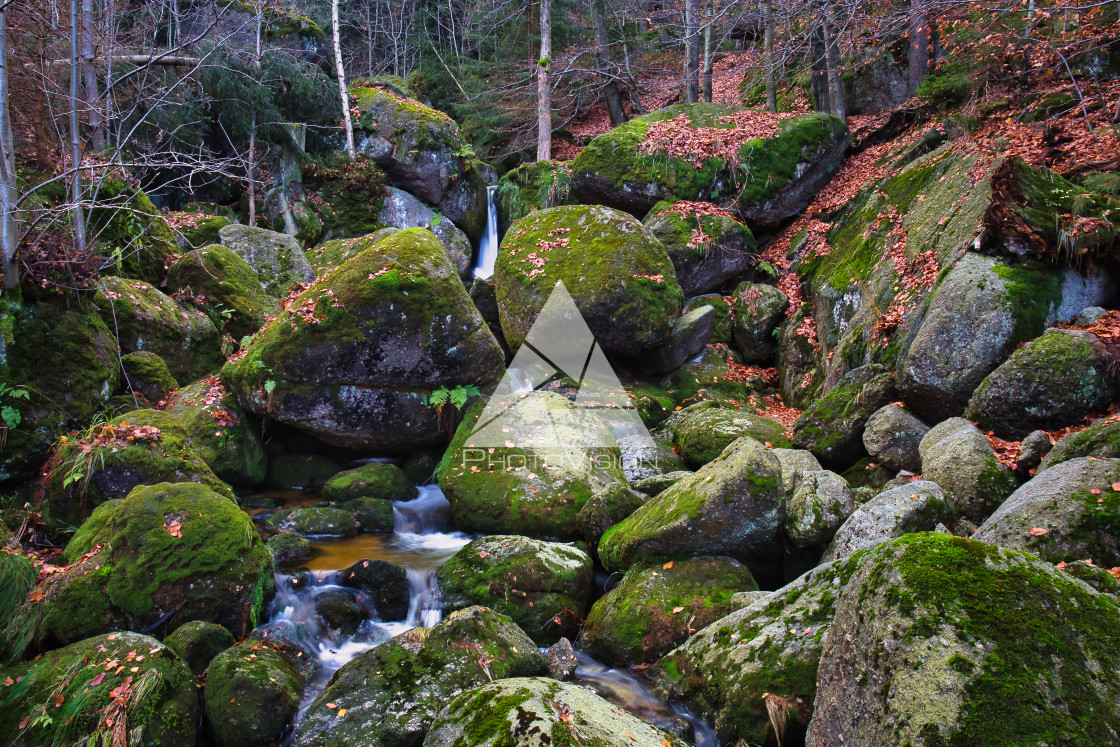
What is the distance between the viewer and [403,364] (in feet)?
29.1

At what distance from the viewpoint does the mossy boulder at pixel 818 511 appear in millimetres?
5262

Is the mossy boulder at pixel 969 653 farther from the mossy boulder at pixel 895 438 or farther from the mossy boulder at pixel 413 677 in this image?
the mossy boulder at pixel 895 438

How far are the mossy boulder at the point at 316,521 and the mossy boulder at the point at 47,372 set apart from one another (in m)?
2.63

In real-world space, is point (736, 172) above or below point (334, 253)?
above

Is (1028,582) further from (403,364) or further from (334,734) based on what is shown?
(403,364)

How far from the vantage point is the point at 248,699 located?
4.11m

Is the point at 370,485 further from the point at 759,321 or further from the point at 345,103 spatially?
the point at 345,103

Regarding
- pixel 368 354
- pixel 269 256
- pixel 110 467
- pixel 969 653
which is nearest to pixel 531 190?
pixel 269 256

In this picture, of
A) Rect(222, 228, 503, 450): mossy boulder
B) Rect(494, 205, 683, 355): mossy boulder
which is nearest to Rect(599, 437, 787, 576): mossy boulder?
Rect(222, 228, 503, 450): mossy boulder

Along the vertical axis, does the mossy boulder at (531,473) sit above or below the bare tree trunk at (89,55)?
below

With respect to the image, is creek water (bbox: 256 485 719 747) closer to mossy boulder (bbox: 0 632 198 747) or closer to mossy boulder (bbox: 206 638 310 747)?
mossy boulder (bbox: 206 638 310 747)

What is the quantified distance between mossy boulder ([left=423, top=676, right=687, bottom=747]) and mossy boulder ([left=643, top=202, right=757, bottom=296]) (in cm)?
1035

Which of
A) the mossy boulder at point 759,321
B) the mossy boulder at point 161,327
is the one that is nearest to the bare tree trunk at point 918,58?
the mossy boulder at point 759,321

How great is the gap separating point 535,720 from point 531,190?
1556 cm
